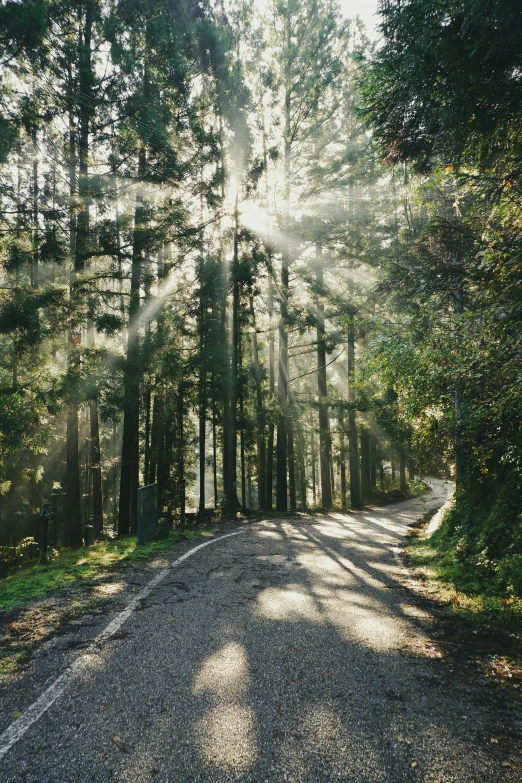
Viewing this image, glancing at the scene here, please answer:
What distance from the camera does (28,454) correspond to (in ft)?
61.9

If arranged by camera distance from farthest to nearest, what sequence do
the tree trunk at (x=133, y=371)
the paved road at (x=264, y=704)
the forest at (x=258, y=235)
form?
the tree trunk at (x=133, y=371), the forest at (x=258, y=235), the paved road at (x=264, y=704)

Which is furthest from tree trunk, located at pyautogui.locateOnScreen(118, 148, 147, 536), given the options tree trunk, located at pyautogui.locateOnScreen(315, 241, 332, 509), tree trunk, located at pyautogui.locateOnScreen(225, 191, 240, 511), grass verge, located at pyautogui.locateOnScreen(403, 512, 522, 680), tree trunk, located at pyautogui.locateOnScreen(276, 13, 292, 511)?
grass verge, located at pyautogui.locateOnScreen(403, 512, 522, 680)

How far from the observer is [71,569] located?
7.64 m

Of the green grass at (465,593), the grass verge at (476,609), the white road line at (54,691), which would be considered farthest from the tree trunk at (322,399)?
the white road line at (54,691)

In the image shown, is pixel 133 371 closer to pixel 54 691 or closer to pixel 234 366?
pixel 234 366

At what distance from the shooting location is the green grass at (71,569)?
19.7ft

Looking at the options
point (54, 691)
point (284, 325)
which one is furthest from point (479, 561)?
point (284, 325)

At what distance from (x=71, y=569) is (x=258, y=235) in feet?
46.8

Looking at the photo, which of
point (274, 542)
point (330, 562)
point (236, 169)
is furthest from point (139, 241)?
point (330, 562)

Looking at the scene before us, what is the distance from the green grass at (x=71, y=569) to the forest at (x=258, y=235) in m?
2.22

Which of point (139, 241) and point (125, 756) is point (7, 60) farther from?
point (125, 756)

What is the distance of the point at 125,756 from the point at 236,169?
58.6ft

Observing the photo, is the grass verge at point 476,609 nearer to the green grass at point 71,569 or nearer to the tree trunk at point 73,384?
the green grass at point 71,569

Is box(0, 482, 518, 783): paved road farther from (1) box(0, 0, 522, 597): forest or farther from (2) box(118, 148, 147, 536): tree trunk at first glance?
(2) box(118, 148, 147, 536): tree trunk
